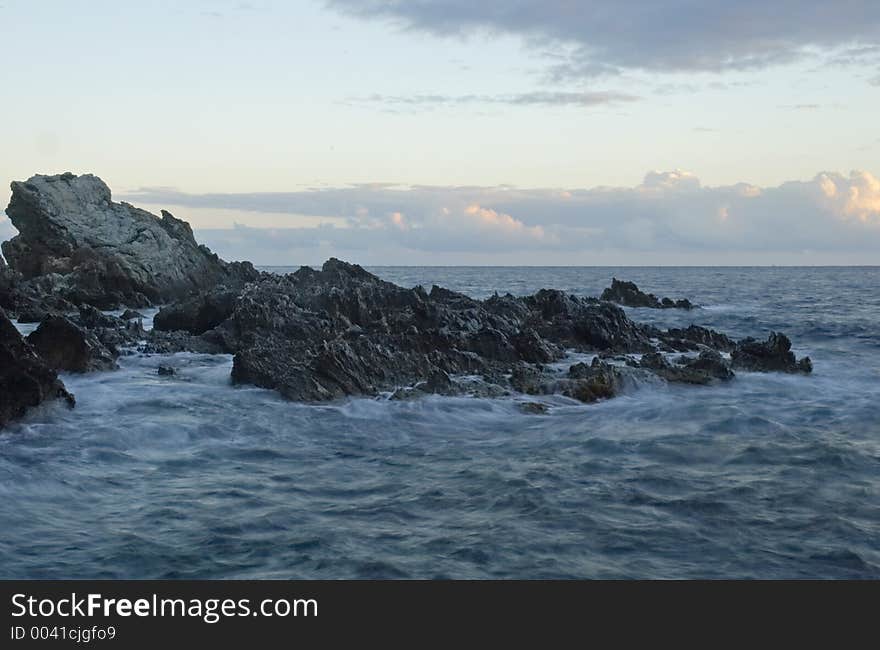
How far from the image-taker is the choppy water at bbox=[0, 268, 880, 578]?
12.6m

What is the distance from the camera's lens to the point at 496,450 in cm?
1930

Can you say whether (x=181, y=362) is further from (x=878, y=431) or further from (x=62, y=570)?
(x=878, y=431)

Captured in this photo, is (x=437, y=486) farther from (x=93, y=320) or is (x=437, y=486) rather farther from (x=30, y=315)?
(x=30, y=315)

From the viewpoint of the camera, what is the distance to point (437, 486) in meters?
16.4

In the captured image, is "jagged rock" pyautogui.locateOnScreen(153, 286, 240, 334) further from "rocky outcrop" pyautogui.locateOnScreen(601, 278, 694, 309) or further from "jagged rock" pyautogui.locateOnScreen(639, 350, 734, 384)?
"rocky outcrop" pyautogui.locateOnScreen(601, 278, 694, 309)

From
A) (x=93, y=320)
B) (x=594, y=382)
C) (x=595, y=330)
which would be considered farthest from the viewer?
(x=93, y=320)

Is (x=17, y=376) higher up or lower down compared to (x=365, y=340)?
lower down

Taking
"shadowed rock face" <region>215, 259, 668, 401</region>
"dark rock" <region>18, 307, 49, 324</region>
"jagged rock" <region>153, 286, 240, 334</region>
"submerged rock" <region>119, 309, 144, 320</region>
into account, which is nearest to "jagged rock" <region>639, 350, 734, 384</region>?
"shadowed rock face" <region>215, 259, 668, 401</region>

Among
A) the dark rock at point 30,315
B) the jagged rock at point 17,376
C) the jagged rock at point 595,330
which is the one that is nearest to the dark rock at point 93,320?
the dark rock at point 30,315

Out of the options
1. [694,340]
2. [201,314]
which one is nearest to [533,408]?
[694,340]

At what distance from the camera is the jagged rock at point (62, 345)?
25.8 m

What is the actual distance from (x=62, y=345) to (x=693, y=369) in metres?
19.9
